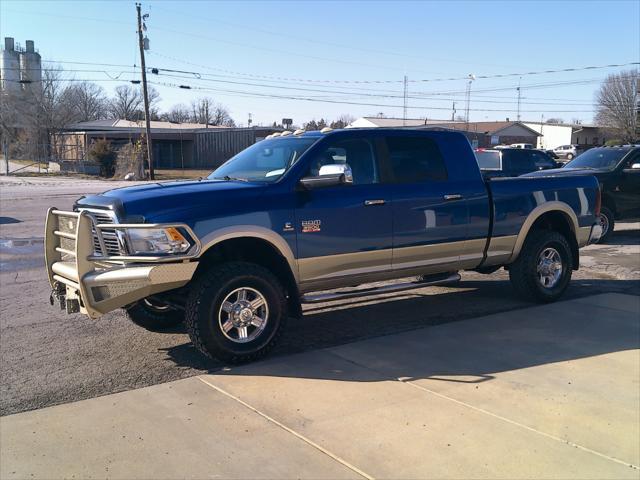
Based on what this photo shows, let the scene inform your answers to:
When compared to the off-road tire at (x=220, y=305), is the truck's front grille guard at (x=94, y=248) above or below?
above

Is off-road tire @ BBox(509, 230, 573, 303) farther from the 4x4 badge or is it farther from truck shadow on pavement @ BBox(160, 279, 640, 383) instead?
the 4x4 badge

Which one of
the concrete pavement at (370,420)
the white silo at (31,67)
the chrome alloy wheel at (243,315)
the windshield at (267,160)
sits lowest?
the concrete pavement at (370,420)

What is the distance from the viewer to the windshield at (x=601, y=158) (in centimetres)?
1372

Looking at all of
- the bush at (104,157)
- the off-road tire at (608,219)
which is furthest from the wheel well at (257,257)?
the bush at (104,157)

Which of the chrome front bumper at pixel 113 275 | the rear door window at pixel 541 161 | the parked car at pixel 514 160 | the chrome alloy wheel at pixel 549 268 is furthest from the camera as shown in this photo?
the rear door window at pixel 541 161

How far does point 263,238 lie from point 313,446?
206 cm

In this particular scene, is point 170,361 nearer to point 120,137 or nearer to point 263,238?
point 263,238

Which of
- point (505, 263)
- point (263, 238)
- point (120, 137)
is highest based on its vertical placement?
point (120, 137)

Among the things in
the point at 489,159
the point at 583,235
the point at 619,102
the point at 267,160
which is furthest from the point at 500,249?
the point at 619,102

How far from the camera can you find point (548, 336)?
6477mm

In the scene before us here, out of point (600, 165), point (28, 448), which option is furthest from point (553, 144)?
point (28, 448)

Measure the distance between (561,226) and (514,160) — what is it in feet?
31.9

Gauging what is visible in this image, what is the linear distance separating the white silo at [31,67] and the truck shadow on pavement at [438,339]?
223 ft

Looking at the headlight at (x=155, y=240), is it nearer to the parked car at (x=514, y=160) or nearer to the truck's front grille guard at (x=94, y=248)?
the truck's front grille guard at (x=94, y=248)
